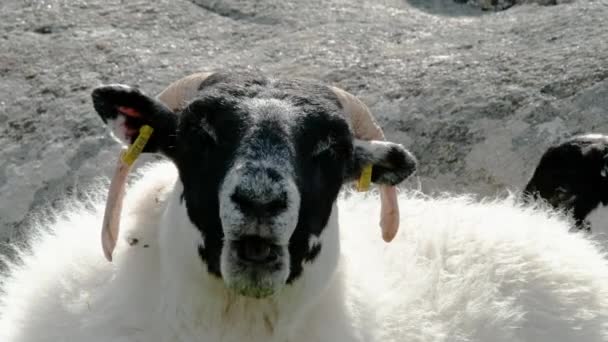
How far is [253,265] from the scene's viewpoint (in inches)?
161

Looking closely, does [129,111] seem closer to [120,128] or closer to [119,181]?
[120,128]

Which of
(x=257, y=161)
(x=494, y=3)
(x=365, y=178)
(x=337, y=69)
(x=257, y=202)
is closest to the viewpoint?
(x=257, y=202)

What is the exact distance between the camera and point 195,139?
175 inches

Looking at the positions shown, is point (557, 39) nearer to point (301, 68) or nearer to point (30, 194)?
point (301, 68)

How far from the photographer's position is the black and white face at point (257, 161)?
13.1ft

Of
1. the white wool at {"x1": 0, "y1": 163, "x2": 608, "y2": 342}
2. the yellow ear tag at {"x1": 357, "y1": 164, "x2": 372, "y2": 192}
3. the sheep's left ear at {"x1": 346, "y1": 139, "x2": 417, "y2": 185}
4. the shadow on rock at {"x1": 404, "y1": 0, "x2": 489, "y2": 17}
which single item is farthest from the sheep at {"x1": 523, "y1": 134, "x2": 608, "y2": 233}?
the shadow on rock at {"x1": 404, "y1": 0, "x2": 489, "y2": 17}

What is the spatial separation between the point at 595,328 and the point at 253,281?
2.16m

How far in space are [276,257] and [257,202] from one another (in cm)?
30

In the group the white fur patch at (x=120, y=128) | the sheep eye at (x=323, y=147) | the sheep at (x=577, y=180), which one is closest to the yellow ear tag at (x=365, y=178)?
the sheep eye at (x=323, y=147)

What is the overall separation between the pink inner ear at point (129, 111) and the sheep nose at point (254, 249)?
94 centimetres

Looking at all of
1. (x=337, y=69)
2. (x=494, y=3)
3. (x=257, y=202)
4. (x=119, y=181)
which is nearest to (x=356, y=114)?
(x=119, y=181)

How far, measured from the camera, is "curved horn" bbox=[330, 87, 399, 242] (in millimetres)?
4930

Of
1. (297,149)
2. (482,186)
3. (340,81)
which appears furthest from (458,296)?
(340,81)

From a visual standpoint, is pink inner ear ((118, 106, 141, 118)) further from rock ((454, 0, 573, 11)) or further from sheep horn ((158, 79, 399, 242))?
rock ((454, 0, 573, 11))
